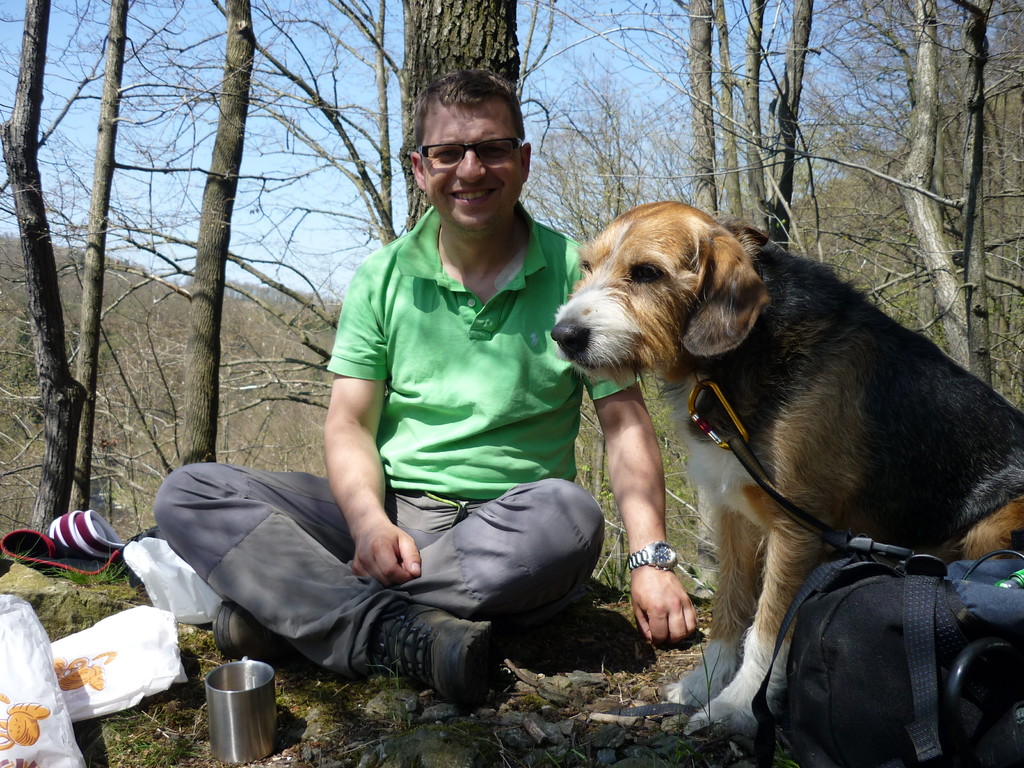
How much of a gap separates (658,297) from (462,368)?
34.8 inches

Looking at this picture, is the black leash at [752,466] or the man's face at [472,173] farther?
the man's face at [472,173]

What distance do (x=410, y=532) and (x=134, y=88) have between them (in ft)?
22.8

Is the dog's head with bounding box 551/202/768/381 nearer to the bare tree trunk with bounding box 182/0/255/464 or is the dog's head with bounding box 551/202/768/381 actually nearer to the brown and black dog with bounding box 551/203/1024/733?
the brown and black dog with bounding box 551/203/1024/733

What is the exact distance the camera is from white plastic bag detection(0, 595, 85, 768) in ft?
6.63

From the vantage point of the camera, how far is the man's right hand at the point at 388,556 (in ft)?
8.97

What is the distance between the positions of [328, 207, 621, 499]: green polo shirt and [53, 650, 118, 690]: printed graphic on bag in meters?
1.17

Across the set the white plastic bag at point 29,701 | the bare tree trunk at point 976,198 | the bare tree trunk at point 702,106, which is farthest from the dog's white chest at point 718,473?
the bare tree trunk at point 702,106

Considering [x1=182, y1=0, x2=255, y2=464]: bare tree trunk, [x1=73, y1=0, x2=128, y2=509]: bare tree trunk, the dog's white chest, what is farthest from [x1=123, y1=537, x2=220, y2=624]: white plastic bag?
[x1=73, y1=0, x2=128, y2=509]: bare tree trunk

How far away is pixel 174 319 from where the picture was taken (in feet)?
39.7

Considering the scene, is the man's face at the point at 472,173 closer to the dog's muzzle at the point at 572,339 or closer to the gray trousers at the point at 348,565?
the dog's muzzle at the point at 572,339

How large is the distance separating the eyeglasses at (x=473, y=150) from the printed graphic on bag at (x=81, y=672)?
207 cm

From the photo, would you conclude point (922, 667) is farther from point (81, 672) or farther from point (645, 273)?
point (81, 672)

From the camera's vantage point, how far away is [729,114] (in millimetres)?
8133

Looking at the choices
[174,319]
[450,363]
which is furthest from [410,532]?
[174,319]
